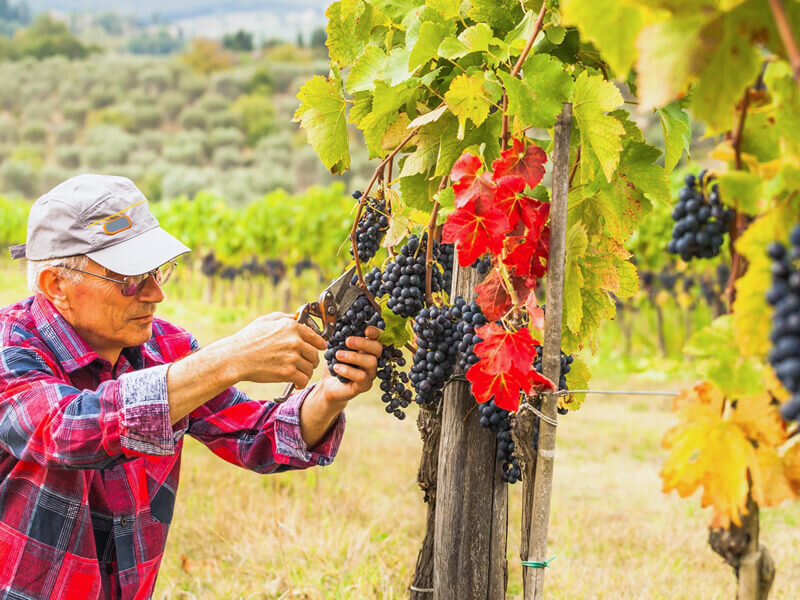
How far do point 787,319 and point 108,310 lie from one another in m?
2.01

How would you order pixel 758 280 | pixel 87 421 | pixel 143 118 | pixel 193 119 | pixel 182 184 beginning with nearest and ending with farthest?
→ 1. pixel 758 280
2. pixel 87 421
3. pixel 182 184
4. pixel 193 119
5. pixel 143 118

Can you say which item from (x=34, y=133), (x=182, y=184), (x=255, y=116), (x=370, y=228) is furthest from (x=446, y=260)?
(x=34, y=133)

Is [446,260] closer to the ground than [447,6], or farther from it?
closer to the ground

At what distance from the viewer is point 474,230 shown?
5.63 ft

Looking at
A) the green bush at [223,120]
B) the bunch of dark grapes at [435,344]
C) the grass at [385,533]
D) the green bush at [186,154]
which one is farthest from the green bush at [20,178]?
the bunch of dark grapes at [435,344]

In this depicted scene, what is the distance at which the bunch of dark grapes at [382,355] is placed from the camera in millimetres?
2158

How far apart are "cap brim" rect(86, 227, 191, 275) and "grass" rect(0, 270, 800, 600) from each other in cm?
171

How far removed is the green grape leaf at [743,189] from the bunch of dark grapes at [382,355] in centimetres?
120

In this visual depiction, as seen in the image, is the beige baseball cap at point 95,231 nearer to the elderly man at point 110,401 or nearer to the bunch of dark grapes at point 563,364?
the elderly man at point 110,401

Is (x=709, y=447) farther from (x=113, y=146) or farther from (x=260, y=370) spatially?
(x=113, y=146)

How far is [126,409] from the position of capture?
2031 mm

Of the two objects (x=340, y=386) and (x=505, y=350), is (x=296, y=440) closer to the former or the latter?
(x=340, y=386)

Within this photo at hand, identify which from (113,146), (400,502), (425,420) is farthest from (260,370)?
(113,146)

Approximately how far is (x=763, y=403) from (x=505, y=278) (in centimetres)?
76
